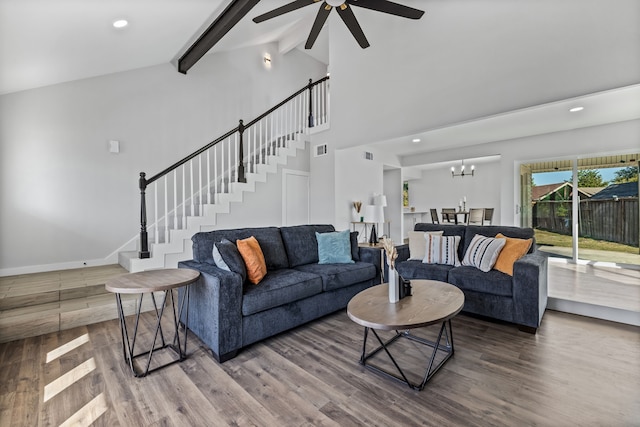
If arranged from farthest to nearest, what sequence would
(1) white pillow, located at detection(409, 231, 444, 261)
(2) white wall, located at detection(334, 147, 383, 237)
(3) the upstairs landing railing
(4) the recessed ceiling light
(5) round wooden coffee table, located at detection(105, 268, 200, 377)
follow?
1. (2) white wall, located at detection(334, 147, 383, 237)
2. (3) the upstairs landing railing
3. (1) white pillow, located at detection(409, 231, 444, 261)
4. (4) the recessed ceiling light
5. (5) round wooden coffee table, located at detection(105, 268, 200, 377)

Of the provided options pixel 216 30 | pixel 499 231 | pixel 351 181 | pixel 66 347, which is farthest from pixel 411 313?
pixel 216 30

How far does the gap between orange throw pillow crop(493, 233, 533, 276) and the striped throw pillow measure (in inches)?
18.7

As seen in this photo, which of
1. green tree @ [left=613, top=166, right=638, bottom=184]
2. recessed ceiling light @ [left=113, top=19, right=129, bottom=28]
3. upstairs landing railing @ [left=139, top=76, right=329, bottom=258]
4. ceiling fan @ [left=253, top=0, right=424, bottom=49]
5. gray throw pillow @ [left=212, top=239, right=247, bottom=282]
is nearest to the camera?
gray throw pillow @ [left=212, top=239, right=247, bottom=282]

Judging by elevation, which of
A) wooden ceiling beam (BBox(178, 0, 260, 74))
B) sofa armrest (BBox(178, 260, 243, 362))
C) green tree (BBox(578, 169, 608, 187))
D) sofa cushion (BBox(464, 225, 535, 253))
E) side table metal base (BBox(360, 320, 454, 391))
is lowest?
side table metal base (BBox(360, 320, 454, 391))

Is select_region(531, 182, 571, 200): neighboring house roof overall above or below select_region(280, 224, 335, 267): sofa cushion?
above

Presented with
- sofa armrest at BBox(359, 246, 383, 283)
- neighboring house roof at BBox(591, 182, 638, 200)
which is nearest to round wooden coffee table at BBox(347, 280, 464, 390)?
sofa armrest at BBox(359, 246, 383, 283)

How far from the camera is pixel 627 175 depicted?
514 cm

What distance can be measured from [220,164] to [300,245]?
306cm

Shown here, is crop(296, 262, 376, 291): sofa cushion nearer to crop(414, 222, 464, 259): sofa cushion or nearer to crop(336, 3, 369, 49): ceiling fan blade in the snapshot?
crop(414, 222, 464, 259): sofa cushion

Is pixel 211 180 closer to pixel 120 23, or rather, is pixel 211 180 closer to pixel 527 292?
pixel 120 23

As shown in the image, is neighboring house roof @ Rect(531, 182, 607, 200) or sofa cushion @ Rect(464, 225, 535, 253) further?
neighboring house roof @ Rect(531, 182, 607, 200)

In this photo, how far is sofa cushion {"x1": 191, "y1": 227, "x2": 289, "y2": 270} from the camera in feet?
9.54

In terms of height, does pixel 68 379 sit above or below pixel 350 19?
below

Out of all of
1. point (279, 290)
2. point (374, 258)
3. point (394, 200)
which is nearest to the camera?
point (279, 290)
